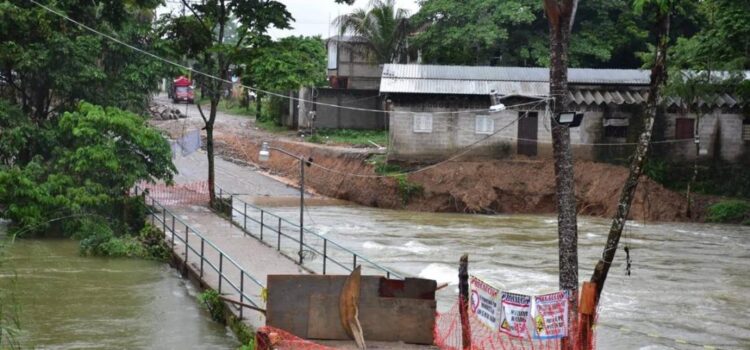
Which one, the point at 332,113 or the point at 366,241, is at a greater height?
the point at 332,113

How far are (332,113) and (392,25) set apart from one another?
6057mm

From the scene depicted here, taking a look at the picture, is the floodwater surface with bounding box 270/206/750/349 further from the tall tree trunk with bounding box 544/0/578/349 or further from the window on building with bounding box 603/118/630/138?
the tall tree trunk with bounding box 544/0/578/349

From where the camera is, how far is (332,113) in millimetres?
55781

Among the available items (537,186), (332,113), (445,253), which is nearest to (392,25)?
(332,113)

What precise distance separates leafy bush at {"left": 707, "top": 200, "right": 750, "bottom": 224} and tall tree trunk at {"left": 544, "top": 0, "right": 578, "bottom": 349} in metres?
27.3

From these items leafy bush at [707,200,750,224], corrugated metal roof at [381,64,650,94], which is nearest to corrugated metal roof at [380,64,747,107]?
corrugated metal roof at [381,64,650,94]

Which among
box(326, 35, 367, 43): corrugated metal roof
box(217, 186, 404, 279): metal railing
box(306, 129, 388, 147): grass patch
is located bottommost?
box(217, 186, 404, 279): metal railing

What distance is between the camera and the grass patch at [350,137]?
5206 centimetres

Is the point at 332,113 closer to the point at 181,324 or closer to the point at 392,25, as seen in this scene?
the point at 392,25

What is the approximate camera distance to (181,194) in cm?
4116

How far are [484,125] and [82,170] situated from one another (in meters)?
19.7

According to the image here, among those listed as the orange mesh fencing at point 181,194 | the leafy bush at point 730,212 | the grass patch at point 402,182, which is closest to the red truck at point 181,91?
the orange mesh fencing at point 181,194

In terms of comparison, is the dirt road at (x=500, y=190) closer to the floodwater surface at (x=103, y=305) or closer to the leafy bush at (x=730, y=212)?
the leafy bush at (x=730, y=212)

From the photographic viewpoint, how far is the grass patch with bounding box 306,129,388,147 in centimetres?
5206
